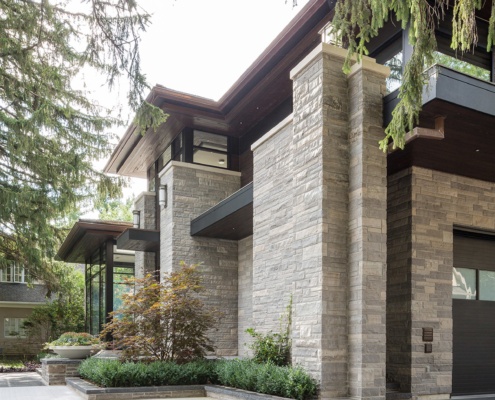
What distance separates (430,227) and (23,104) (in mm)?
12038

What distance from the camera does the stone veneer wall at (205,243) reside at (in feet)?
48.9

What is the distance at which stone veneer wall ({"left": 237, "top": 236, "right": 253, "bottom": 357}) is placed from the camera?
14453 mm

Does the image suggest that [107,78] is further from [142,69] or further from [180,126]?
[180,126]

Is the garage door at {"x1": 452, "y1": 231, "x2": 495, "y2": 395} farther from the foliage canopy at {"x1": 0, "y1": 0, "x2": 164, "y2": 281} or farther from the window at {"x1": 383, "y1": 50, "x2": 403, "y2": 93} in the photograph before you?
the foliage canopy at {"x1": 0, "y1": 0, "x2": 164, "y2": 281}

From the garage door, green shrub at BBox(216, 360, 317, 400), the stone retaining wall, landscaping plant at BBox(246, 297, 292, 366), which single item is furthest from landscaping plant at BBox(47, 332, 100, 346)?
the garage door

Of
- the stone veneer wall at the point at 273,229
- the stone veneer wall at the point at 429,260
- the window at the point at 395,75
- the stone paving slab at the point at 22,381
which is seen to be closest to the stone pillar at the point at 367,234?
the window at the point at 395,75

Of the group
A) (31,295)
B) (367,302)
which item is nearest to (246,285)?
(367,302)

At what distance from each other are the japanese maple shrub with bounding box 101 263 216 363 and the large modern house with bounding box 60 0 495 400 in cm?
148

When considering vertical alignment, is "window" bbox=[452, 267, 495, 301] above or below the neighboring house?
above

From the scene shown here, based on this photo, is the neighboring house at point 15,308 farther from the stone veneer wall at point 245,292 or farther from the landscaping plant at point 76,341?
the stone veneer wall at point 245,292

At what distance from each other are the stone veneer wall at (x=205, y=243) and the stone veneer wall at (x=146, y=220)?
6.64 ft

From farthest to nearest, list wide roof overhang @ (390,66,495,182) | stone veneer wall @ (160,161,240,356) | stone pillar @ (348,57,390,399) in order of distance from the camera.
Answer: stone veneer wall @ (160,161,240,356)
stone pillar @ (348,57,390,399)
wide roof overhang @ (390,66,495,182)

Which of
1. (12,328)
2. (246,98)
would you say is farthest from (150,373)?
(12,328)

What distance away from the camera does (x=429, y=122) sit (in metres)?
8.27
